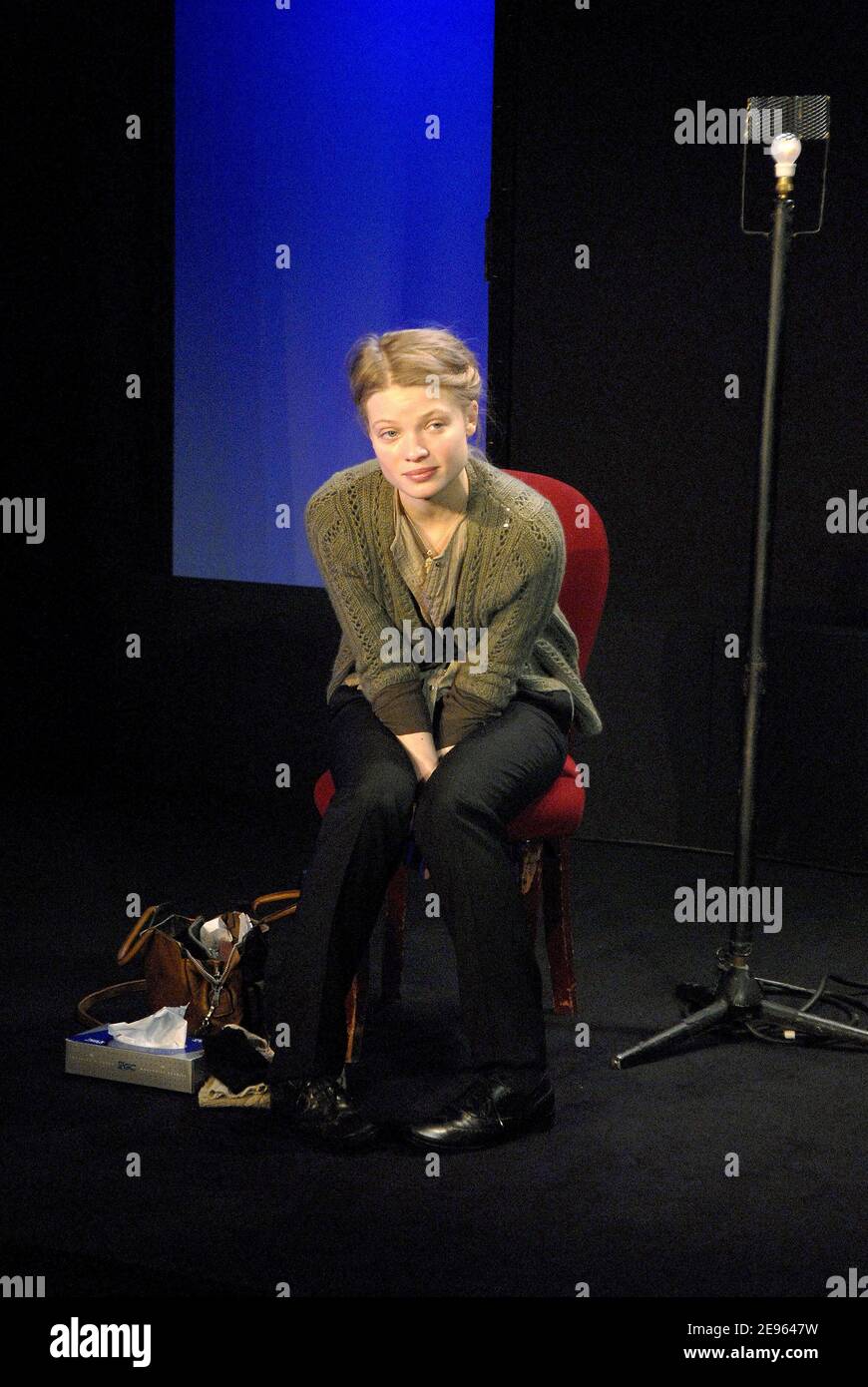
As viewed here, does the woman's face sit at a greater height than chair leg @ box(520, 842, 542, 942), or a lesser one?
greater

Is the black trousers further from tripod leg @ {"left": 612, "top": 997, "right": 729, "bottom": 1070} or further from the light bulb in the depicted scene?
the light bulb

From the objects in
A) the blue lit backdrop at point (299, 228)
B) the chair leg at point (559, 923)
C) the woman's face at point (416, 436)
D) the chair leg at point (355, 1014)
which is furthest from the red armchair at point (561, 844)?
the blue lit backdrop at point (299, 228)

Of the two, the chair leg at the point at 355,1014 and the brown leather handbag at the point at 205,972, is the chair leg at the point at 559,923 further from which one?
the brown leather handbag at the point at 205,972

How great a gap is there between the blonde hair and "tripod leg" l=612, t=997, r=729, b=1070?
4.03 feet

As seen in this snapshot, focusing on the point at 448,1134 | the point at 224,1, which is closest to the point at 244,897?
the point at 448,1134

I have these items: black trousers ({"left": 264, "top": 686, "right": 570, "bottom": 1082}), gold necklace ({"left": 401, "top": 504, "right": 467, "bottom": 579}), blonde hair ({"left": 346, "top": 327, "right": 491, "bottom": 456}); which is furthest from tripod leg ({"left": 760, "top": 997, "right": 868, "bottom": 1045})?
blonde hair ({"left": 346, "top": 327, "right": 491, "bottom": 456})

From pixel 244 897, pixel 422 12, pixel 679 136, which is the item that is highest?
pixel 422 12

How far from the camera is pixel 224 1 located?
16.3ft

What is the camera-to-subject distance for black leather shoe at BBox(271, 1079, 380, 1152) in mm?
2658

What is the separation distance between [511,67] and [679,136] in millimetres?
538

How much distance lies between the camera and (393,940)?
3.38 m

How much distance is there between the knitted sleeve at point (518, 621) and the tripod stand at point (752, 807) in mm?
400

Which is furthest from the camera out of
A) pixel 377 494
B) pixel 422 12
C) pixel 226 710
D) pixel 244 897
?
pixel 226 710
